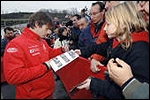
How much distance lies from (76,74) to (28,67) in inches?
24.4

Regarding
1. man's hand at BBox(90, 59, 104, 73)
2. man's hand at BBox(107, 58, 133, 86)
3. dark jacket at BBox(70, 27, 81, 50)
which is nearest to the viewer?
man's hand at BBox(107, 58, 133, 86)

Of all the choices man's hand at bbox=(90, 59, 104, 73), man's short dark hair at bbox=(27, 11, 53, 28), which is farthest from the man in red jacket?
man's hand at bbox=(90, 59, 104, 73)

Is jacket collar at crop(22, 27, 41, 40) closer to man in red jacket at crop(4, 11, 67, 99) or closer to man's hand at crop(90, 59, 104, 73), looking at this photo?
man in red jacket at crop(4, 11, 67, 99)

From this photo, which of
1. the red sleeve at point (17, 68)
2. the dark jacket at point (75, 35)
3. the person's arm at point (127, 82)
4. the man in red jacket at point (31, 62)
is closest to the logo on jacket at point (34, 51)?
the man in red jacket at point (31, 62)

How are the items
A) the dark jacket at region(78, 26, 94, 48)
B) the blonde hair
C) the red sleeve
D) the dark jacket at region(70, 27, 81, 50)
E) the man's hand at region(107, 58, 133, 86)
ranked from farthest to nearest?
the dark jacket at region(70, 27, 81, 50) < the dark jacket at region(78, 26, 94, 48) < the red sleeve < the blonde hair < the man's hand at region(107, 58, 133, 86)

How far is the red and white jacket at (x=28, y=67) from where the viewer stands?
299cm

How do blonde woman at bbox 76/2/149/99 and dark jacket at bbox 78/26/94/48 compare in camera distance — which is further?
dark jacket at bbox 78/26/94/48

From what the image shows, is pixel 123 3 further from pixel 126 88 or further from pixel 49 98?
pixel 49 98

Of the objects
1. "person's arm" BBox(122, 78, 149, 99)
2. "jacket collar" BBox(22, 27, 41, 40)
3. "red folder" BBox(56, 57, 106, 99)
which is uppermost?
"jacket collar" BBox(22, 27, 41, 40)

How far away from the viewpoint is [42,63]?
128 inches

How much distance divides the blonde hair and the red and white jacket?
1.29 m

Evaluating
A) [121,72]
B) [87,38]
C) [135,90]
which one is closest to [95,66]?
[121,72]

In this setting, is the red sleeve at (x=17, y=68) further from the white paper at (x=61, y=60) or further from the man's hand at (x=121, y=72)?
the man's hand at (x=121, y=72)

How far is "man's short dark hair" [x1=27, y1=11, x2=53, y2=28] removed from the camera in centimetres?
329
